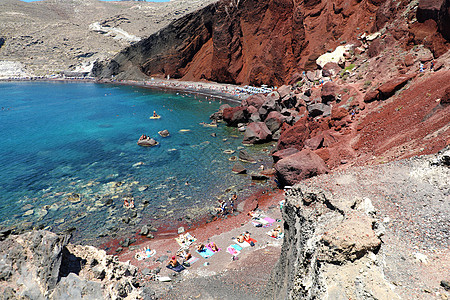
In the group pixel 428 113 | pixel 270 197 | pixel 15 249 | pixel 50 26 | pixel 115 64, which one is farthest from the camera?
pixel 50 26

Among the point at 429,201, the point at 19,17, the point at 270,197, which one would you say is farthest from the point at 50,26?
the point at 429,201

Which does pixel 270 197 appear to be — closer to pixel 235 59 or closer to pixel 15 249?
pixel 15 249

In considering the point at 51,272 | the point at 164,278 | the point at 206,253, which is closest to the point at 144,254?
the point at 164,278

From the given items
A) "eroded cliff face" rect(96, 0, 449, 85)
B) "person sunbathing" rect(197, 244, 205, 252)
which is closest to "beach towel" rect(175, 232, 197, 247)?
"person sunbathing" rect(197, 244, 205, 252)

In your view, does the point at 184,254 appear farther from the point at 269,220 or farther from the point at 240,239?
the point at 269,220

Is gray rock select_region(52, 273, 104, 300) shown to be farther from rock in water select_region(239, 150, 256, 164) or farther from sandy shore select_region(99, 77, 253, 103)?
sandy shore select_region(99, 77, 253, 103)

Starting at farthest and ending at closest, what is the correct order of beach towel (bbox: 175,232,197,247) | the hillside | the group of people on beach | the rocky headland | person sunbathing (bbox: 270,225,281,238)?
the hillside < the group of people on beach < beach towel (bbox: 175,232,197,247) < person sunbathing (bbox: 270,225,281,238) < the rocky headland
